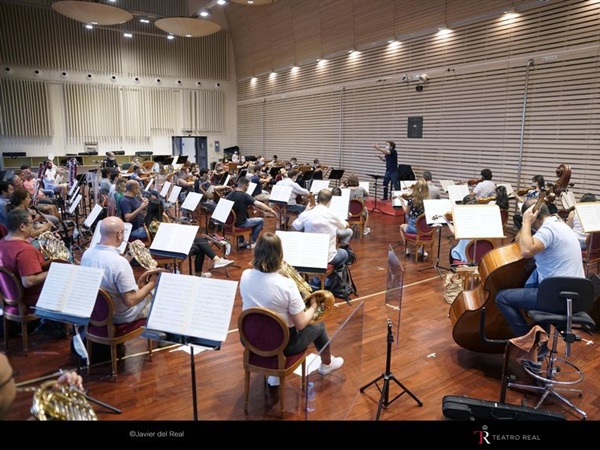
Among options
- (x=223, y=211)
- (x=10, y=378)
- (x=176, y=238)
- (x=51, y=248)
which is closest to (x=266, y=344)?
(x=10, y=378)

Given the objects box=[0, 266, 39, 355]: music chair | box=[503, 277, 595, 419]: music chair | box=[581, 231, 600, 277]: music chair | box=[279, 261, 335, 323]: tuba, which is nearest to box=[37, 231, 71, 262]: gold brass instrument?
box=[0, 266, 39, 355]: music chair

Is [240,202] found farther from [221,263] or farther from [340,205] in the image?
[340,205]

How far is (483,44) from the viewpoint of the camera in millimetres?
11336

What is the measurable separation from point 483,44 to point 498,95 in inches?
58.8

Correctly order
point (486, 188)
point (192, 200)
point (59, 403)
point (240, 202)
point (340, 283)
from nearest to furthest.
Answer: point (59, 403)
point (340, 283)
point (192, 200)
point (240, 202)
point (486, 188)

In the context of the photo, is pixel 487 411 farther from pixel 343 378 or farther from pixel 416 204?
pixel 416 204

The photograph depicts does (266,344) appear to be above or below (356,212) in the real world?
below

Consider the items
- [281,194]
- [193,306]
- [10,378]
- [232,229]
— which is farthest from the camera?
[281,194]

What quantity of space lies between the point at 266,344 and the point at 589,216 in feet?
16.2

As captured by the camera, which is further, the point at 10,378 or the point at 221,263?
the point at 221,263

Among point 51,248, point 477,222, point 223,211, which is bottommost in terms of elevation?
point 51,248

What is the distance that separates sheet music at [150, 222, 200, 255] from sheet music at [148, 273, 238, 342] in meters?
2.16

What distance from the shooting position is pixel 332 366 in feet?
10.6
